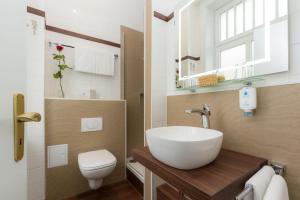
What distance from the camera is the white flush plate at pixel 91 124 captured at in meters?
1.72

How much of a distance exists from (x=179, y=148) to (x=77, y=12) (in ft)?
7.47

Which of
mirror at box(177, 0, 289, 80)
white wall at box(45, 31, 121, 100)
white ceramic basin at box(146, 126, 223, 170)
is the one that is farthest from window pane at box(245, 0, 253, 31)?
white wall at box(45, 31, 121, 100)

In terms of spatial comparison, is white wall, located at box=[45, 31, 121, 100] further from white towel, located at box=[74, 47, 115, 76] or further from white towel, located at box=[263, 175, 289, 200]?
white towel, located at box=[263, 175, 289, 200]

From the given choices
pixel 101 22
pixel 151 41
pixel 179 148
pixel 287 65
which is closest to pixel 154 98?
pixel 151 41

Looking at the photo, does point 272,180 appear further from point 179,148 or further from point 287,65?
point 287,65

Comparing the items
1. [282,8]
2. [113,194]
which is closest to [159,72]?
[282,8]

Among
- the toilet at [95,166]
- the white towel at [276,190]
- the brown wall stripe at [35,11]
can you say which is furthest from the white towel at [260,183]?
the brown wall stripe at [35,11]

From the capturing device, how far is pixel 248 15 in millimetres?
836

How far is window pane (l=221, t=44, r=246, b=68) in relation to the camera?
0.86 metres

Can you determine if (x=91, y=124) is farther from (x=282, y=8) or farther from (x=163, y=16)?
(x=282, y=8)

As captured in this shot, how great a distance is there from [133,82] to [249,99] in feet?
6.31

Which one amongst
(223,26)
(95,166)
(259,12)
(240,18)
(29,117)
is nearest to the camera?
(29,117)

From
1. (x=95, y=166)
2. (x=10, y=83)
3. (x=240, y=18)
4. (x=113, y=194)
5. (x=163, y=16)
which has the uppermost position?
(x=163, y=16)

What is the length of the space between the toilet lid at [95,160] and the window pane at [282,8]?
165cm
